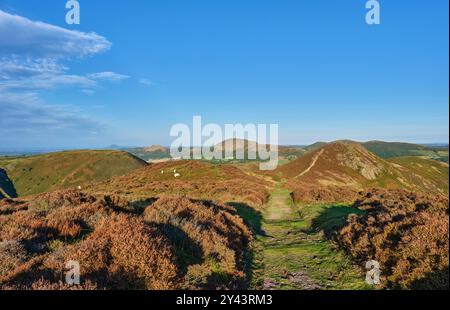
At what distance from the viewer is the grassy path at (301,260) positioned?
466 inches

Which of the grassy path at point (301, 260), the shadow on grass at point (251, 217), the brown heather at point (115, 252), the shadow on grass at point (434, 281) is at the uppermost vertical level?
the brown heather at point (115, 252)

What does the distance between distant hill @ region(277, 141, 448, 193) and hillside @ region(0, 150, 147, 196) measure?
260 ft

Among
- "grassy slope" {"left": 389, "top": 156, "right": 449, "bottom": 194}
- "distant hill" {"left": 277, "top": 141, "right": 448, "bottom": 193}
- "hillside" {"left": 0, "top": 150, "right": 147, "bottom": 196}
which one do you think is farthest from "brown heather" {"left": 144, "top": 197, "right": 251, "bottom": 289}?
"hillside" {"left": 0, "top": 150, "right": 147, "bottom": 196}

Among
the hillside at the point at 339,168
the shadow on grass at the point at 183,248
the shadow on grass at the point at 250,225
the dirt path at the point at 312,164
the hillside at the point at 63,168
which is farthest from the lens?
the hillside at the point at 63,168

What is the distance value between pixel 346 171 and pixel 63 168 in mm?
111095

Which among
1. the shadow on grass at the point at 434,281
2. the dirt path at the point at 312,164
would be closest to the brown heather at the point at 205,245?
the shadow on grass at the point at 434,281

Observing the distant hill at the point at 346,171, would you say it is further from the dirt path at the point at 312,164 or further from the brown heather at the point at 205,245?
the brown heather at the point at 205,245

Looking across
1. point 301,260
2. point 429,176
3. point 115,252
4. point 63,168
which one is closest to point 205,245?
point 115,252

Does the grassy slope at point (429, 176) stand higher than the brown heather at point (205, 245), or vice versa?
the brown heather at point (205, 245)

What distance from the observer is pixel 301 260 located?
48.3ft

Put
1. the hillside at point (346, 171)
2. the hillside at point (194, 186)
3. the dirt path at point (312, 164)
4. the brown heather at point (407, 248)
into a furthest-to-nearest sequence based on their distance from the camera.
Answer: the dirt path at point (312, 164) → the hillside at point (346, 171) → the hillside at point (194, 186) → the brown heather at point (407, 248)

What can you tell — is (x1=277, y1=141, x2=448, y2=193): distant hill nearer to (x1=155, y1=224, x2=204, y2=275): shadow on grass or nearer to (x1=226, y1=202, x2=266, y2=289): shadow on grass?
(x1=226, y1=202, x2=266, y2=289): shadow on grass

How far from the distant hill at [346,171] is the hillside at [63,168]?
260 ft

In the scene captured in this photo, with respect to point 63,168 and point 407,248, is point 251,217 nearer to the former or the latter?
point 407,248
